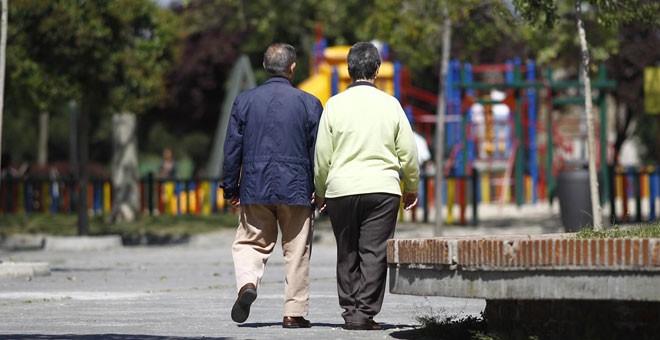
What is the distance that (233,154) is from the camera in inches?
369

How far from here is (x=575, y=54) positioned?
98.8 ft

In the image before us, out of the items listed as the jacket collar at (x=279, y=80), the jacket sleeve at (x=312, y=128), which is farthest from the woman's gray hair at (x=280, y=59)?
the jacket sleeve at (x=312, y=128)

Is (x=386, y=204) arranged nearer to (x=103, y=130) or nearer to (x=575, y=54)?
(x=575, y=54)

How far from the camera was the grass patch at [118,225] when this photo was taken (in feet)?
86.2

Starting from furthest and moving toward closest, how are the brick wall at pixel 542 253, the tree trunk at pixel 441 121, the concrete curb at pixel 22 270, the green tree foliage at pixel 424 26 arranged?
the green tree foliage at pixel 424 26, the tree trunk at pixel 441 121, the concrete curb at pixel 22 270, the brick wall at pixel 542 253

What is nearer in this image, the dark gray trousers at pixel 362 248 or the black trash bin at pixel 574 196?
the dark gray trousers at pixel 362 248

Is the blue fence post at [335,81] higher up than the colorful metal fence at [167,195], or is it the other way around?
the blue fence post at [335,81]

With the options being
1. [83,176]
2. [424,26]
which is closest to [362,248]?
[83,176]

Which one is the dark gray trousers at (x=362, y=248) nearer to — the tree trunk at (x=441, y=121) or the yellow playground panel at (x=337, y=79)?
the tree trunk at (x=441, y=121)

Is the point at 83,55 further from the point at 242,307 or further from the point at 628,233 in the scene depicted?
the point at 628,233

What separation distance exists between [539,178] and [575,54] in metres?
8.59

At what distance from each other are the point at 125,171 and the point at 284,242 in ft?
74.3

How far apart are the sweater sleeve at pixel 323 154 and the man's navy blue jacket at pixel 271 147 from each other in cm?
11

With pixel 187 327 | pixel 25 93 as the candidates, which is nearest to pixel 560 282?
pixel 187 327
